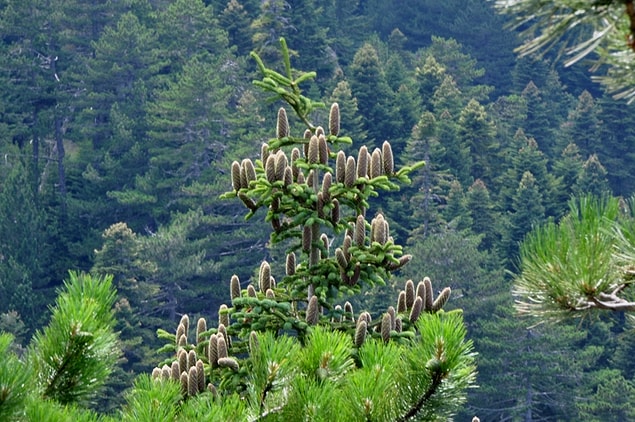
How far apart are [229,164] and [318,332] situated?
2891cm

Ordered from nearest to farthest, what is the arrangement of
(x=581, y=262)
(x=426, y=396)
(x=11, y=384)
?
(x=581, y=262) < (x=11, y=384) < (x=426, y=396)

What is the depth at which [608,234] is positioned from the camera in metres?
2.67

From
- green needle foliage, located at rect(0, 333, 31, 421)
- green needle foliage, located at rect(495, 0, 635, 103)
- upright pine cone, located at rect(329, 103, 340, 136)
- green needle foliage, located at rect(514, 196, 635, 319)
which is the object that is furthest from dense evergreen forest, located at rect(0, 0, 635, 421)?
green needle foliage, located at rect(495, 0, 635, 103)

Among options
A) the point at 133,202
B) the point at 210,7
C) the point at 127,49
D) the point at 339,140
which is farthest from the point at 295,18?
the point at 339,140

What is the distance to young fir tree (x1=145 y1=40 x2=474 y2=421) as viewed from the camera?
351cm

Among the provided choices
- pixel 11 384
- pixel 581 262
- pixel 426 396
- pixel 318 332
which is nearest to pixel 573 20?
pixel 581 262

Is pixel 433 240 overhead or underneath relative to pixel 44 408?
underneath

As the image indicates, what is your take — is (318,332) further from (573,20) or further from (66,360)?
(573,20)

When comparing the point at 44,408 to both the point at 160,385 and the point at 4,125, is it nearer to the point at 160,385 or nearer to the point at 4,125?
the point at 160,385

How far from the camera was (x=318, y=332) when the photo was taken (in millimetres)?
3523

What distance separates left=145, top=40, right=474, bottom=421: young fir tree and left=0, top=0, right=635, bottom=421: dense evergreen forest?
18798 mm

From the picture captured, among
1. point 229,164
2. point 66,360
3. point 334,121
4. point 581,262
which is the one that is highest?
point 581,262

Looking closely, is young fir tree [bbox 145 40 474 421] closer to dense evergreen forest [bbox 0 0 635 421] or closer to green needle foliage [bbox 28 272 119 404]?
green needle foliage [bbox 28 272 119 404]

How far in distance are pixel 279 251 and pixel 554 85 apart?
20.4 meters
